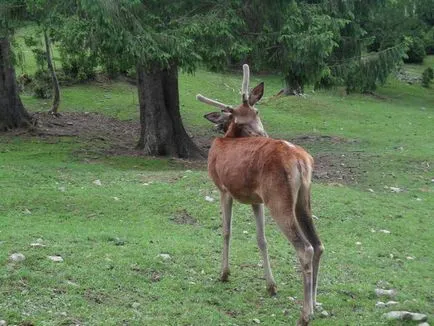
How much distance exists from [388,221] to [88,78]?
20404 mm

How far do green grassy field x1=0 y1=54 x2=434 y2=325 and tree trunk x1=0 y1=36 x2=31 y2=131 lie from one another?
3.13ft

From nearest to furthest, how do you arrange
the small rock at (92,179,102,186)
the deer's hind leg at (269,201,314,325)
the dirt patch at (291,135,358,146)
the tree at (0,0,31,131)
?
the deer's hind leg at (269,201,314,325) < the small rock at (92,179,102,186) < the tree at (0,0,31,131) < the dirt patch at (291,135,358,146)

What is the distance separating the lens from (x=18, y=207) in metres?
10.6

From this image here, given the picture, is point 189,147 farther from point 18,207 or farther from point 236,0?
point 18,207

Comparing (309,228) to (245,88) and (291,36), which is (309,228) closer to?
(245,88)

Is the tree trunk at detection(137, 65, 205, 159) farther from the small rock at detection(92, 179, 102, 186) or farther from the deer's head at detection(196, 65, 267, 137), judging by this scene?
the deer's head at detection(196, 65, 267, 137)

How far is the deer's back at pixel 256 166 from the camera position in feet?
20.2

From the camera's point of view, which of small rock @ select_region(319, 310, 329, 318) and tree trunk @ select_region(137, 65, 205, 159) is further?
tree trunk @ select_region(137, 65, 205, 159)

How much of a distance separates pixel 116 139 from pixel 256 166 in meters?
13.6

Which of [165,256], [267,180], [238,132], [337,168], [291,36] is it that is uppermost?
[291,36]

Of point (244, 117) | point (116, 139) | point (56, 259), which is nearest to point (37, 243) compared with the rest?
point (56, 259)

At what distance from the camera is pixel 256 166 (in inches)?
255

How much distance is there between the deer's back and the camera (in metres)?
6.16

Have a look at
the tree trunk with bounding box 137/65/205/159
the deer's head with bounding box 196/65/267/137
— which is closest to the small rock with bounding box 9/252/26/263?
the deer's head with bounding box 196/65/267/137
